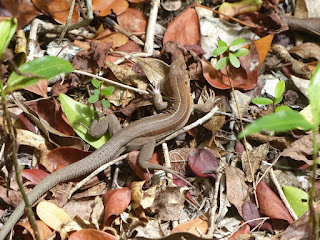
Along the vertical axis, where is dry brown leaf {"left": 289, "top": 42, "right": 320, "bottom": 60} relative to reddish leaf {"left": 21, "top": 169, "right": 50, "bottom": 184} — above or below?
above

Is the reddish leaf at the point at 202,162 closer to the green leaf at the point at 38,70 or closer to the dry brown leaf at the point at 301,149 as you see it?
the dry brown leaf at the point at 301,149

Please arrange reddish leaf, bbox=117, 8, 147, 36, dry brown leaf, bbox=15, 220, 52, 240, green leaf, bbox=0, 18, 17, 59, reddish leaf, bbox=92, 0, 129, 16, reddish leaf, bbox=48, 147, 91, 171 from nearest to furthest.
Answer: green leaf, bbox=0, 18, 17, 59, dry brown leaf, bbox=15, 220, 52, 240, reddish leaf, bbox=48, 147, 91, 171, reddish leaf, bbox=92, 0, 129, 16, reddish leaf, bbox=117, 8, 147, 36

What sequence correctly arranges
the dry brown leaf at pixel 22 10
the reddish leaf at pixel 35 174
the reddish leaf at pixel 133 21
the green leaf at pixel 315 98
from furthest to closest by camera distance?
the reddish leaf at pixel 133 21 < the dry brown leaf at pixel 22 10 < the reddish leaf at pixel 35 174 < the green leaf at pixel 315 98

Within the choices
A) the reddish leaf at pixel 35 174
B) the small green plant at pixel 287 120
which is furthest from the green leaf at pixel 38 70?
the reddish leaf at pixel 35 174

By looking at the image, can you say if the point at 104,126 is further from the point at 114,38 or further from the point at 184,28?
the point at 184,28

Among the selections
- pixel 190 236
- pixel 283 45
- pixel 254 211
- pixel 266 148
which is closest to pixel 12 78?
pixel 190 236

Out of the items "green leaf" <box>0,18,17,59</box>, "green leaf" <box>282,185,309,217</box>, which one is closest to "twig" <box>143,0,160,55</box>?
"green leaf" <box>282,185,309,217</box>

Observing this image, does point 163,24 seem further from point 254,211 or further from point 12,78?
point 12,78

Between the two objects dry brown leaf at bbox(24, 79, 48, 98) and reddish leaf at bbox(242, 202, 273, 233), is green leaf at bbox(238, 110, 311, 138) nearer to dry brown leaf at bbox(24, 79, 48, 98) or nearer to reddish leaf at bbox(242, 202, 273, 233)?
reddish leaf at bbox(242, 202, 273, 233)
